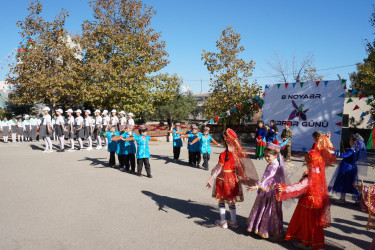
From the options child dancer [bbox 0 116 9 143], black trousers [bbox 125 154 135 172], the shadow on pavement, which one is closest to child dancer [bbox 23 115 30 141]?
child dancer [bbox 0 116 9 143]

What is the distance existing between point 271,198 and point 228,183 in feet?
2.55

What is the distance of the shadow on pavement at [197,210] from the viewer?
16.0ft

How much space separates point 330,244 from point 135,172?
20.8 feet

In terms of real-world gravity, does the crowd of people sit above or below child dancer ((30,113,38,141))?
below

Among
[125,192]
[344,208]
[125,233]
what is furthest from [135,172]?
[344,208]

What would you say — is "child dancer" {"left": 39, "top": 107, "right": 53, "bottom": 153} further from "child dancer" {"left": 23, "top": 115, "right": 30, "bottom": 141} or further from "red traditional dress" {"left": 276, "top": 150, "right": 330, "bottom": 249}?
"red traditional dress" {"left": 276, "top": 150, "right": 330, "bottom": 249}

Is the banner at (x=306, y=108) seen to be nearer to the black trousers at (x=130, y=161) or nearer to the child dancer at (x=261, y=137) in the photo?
the child dancer at (x=261, y=137)

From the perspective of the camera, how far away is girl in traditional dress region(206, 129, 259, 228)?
15.3 feet

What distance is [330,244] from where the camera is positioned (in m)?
4.35

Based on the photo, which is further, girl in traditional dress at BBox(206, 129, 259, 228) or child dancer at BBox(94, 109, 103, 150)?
child dancer at BBox(94, 109, 103, 150)

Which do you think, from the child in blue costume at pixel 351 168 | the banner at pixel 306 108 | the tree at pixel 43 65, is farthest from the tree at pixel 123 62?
the child in blue costume at pixel 351 168

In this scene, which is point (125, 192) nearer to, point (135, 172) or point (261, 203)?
point (135, 172)

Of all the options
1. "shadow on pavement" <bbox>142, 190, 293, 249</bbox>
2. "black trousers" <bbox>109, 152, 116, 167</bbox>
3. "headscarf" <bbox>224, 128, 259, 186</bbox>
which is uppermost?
"headscarf" <bbox>224, 128, 259, 186</bbox>

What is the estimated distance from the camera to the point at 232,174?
189 inches
